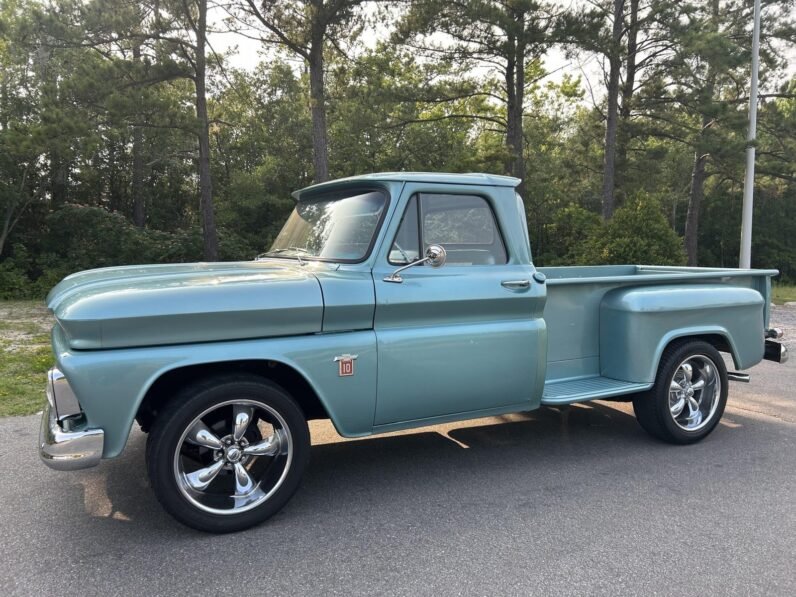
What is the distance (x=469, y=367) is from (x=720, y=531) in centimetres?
163

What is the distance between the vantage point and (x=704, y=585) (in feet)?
8.79

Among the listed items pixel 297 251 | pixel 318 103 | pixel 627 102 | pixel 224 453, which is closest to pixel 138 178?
pixel 318 103

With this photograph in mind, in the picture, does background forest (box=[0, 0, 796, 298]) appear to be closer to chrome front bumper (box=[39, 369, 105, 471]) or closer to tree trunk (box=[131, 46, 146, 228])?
tree trunk (box=[131, 46, 146, 228])

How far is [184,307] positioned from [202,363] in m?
0.30

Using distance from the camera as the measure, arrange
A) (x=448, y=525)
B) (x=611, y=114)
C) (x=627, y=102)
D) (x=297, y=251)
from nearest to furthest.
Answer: (x=448, y=525) < (x=297, y=251) < (x=611, y=114) < (x=627, y=102)

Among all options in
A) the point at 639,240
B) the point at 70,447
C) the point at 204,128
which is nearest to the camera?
the point at 70,447

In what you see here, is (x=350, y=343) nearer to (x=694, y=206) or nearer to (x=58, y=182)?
(x=58, y=182)

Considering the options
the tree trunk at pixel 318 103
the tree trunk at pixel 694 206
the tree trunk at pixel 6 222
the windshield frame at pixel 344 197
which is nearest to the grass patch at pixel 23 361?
the windshield frame at pixel 344 197

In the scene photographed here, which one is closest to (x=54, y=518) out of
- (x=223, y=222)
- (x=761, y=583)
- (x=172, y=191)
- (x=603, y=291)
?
(x=761, y=583)

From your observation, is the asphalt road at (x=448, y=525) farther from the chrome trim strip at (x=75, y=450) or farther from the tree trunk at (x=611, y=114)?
the tree trunk at (x=611, y=114)

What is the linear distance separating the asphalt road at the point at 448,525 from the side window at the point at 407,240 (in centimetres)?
147

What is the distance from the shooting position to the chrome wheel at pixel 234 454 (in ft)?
10.3

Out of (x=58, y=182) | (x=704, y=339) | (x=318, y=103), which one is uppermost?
(x=318, y=103)

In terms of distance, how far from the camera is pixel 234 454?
10.5 feet
